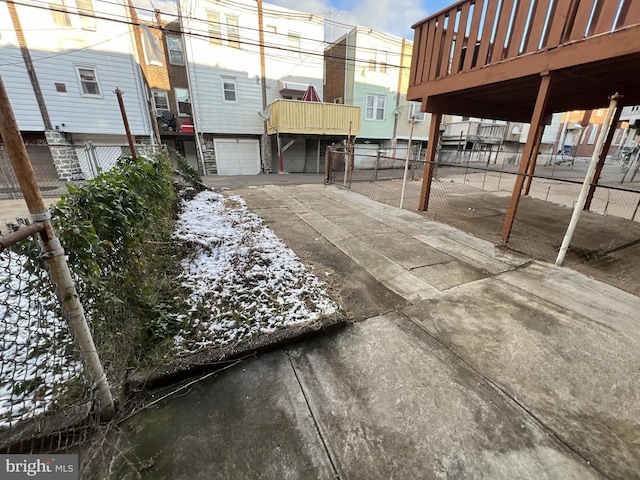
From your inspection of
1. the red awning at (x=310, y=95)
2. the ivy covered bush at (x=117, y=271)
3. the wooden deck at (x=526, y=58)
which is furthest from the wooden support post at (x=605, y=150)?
the red awning at (x=310, y=95)

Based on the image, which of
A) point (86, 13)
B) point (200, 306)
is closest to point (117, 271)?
point (200, 306)

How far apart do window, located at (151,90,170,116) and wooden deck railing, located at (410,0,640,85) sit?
573 inches

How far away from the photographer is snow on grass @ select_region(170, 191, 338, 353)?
242cm

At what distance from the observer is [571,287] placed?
340 cm

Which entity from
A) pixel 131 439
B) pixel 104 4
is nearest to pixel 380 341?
pixel 131 439

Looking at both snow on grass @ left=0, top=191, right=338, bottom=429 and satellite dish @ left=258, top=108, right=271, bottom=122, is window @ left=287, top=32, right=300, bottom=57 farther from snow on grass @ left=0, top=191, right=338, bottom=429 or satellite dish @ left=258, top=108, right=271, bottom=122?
snow on grass @ left=0, top=191, right=338, bottom=429

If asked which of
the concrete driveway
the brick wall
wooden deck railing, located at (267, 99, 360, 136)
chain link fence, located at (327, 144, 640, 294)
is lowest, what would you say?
chain link fence, located at (327, 144, 640, 294)

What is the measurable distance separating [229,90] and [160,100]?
424 centimetres

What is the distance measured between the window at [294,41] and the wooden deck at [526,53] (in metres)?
11.4

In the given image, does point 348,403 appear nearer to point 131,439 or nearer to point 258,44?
point 131,439

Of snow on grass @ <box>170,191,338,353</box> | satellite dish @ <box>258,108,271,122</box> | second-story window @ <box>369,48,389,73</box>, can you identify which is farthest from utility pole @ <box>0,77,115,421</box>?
second-story window @ <box>369,48,389,73</box>

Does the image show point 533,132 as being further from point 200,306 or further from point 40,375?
point 40,375

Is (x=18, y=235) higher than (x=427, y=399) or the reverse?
higher

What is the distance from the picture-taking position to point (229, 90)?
1449 cm
